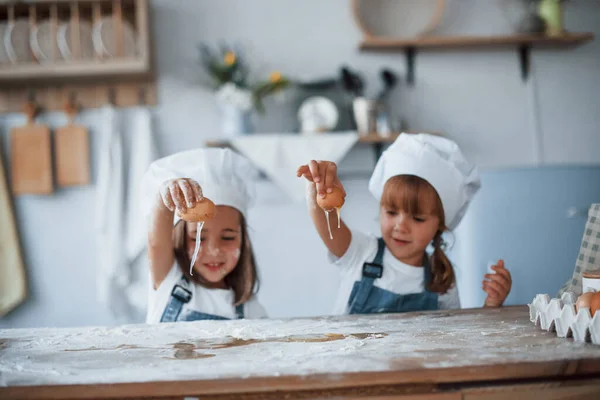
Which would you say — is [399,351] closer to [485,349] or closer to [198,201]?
[485,349]

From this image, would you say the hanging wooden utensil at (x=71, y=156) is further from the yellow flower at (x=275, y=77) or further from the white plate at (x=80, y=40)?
the yellow flower at (x=275, y=77)

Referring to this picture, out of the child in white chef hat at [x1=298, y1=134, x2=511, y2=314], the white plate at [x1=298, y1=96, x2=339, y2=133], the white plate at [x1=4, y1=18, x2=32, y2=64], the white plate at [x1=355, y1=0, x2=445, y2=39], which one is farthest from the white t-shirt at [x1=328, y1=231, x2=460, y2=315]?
the white plate at [x1=4, y1=18, x2=32, y2=64]

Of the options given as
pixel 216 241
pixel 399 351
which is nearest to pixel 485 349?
pixel 399 351

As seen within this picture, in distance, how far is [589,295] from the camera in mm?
855

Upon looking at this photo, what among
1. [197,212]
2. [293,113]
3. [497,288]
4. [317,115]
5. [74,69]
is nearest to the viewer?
[197,212]

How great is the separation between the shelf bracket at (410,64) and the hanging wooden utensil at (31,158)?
1.49 metres

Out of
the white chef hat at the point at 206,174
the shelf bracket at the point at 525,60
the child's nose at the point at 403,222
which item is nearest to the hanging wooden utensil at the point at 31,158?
the white chef hat at the point at 206,174

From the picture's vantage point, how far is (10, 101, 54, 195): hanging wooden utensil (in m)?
2.36

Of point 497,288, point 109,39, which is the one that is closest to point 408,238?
point 497,288

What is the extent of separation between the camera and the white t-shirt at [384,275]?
4.62 ft

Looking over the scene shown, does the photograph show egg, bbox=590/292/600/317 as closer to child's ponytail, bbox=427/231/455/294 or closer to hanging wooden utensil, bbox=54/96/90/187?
child's ponytail, bbox=427/231/455/294

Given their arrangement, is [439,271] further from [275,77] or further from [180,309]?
[275,77]

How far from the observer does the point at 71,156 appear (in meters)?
2.38

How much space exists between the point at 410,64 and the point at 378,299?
137 centimetres
